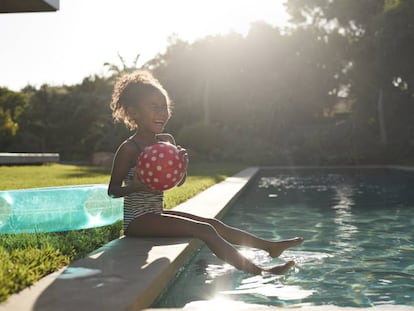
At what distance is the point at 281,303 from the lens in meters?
3.93

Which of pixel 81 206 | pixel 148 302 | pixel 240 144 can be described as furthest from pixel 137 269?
pixel 240 144

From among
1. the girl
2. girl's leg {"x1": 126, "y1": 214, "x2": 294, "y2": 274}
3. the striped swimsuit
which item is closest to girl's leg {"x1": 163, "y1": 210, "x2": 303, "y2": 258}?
the girl

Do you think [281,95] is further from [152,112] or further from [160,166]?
[160,166]

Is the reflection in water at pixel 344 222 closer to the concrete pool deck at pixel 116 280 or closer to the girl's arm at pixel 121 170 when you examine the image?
the concrete pool deck at pixel 116 280

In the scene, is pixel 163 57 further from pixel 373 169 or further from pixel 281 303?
pixel 281 303

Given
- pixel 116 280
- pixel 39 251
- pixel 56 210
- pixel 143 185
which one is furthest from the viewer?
pixel 56 210

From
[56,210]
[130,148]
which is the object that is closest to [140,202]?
[130,148]

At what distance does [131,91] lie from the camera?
16.3ft

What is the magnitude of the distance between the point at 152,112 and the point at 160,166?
29.0 inches

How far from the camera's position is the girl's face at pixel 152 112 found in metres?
4.90

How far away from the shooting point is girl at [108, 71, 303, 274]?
4.65 m

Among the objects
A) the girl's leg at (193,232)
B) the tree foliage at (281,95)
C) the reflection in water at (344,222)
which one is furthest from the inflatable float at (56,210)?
the tree foliage at (281,95)

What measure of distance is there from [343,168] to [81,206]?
69.2ft

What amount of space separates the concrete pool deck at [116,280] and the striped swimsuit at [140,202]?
31 centimetres
